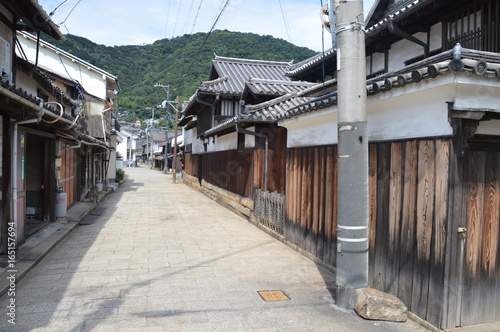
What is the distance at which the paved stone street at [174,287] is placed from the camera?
493cm

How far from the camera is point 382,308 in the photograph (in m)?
5.07

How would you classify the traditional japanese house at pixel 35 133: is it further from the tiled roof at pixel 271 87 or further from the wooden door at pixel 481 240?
the wooden door at pixel 481 240

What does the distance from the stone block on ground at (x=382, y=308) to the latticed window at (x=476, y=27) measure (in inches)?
199

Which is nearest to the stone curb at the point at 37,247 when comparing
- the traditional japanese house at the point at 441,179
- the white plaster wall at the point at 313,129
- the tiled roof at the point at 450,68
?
the traditional japanese house at the point at 441,179

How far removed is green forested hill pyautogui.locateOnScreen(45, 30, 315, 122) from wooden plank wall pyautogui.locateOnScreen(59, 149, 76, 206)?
4652mm

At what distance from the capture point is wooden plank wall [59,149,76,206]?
45.7 ft

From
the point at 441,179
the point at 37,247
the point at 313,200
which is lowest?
the point at 37,247

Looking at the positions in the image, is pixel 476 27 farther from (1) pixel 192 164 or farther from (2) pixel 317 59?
(1) pixel 192 164

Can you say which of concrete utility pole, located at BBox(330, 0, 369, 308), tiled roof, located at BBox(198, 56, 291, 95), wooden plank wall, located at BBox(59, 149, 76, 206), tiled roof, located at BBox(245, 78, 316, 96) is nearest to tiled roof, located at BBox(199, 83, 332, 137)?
tiled roof, located at BBox(245, 78, 316, 96)

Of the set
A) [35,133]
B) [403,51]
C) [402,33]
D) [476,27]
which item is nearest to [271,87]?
[403,51]

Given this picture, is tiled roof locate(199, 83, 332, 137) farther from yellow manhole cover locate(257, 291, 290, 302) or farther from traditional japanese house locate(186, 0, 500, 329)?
yellow manhole cover locate(257, 291, 290, 302)

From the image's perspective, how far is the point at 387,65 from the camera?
986 centimetres

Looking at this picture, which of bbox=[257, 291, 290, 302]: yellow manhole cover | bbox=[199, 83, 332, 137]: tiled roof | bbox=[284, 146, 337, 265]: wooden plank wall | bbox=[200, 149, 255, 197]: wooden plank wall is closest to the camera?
bbox=[257, 291, 290, 302]: yellow manhole cover

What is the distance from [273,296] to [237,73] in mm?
18555
